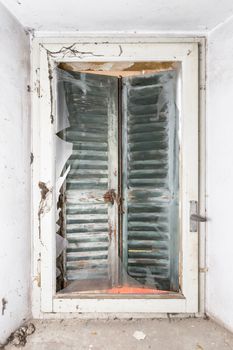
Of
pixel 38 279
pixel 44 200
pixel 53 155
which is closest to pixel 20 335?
pixel 38 279

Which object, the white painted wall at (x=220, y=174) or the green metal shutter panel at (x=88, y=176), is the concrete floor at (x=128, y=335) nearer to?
the white painted wall at (x=220, y=174)

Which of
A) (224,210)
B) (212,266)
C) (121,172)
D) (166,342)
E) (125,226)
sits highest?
(121,172)

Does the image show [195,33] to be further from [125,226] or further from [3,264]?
[3,264]

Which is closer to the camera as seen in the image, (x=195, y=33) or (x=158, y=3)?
(x=158, y=3)

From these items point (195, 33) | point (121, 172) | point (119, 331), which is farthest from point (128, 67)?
point (119, 331)

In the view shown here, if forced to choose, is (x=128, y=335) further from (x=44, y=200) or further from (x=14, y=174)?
(x=14, y=174)

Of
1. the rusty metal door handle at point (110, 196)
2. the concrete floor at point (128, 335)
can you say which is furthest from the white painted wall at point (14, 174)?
the rusty metal door handle at point (110, 196)

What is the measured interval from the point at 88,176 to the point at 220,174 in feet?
2.39

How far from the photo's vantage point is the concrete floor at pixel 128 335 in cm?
135

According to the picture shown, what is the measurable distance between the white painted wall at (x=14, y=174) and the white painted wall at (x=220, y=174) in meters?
0.98

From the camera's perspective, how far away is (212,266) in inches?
→ 59.7

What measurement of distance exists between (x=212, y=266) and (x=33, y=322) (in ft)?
3.32

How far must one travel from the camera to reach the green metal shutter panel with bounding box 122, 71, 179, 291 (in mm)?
1611

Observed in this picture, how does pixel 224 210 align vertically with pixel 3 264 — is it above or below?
above
